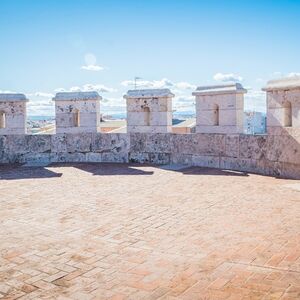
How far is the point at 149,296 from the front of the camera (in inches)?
107

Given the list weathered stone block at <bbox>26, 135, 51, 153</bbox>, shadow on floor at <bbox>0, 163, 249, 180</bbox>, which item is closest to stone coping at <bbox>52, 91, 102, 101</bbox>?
weathered stone block at <bbox>26, 135, 51, 153</bbox>

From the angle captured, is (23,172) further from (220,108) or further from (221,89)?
(221,89)

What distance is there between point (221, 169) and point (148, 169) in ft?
5.27

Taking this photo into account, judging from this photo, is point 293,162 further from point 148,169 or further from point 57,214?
point 57,214

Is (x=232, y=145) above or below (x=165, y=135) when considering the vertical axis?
below

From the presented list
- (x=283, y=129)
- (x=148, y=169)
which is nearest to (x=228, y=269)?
(x=283, y=129)

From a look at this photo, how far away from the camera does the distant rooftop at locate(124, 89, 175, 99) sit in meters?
9.30

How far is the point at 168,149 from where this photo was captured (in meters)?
9.64

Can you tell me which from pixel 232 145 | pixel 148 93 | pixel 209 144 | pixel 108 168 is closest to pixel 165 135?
pixel 148 93

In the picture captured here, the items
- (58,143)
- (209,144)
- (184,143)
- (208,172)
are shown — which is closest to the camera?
(208,172)

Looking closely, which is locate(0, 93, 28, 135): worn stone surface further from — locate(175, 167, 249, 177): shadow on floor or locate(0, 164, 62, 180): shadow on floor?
locate(175, 167, 249, 177): shadow on floor

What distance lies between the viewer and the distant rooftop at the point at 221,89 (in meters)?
8.27

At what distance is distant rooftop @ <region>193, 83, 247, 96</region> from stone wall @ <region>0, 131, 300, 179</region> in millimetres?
939

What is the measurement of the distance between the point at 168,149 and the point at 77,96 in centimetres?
256
